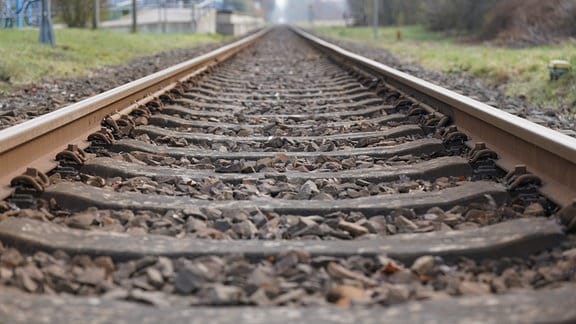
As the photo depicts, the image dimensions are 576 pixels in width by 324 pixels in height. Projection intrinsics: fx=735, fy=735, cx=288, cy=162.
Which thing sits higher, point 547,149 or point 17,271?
point 547,149

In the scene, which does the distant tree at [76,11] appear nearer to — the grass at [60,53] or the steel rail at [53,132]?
the grass at [60,53]

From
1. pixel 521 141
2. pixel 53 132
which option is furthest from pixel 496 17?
pixel 53 132

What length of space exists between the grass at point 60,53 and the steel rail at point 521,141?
245 inches

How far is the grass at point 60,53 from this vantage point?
10.4 meters

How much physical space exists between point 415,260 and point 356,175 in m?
1.28

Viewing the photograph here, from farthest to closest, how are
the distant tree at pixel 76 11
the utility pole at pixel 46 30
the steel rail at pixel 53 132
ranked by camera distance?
the distant tree at pixel 76 11 → the utility pole at pixel 46 30 → the steel rail at pixel 53 132

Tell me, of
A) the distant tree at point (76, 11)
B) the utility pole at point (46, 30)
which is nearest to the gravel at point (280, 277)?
the utility pole at point (46, 30)

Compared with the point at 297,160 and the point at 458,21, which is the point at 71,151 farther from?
the point at 458,21

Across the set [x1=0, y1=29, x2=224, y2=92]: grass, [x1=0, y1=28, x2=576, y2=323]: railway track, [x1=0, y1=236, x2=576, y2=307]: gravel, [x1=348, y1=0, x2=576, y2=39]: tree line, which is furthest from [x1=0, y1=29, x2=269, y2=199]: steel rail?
[x1=348, y1=0, x2=576, y2=39]: tree line

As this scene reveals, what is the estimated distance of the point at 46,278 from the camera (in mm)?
2365

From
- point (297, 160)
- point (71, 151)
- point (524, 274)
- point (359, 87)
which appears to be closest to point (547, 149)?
point (524, 274)


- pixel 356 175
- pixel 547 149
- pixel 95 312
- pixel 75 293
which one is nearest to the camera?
pixel 95 312

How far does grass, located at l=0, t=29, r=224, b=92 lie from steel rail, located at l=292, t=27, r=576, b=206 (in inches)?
245

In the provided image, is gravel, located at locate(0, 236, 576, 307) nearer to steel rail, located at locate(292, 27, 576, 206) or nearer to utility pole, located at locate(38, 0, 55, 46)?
steel rail, located at locate(292, 27, 576, 206)
